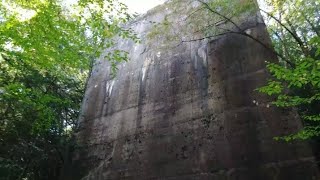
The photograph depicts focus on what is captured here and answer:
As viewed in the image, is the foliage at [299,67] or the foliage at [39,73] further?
the foliage at [39,73]

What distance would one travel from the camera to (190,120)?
Result: 7.60 meters

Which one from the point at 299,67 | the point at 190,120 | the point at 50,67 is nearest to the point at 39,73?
the point at 50,67

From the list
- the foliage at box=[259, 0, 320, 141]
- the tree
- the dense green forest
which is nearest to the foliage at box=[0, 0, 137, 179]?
the dense green forest

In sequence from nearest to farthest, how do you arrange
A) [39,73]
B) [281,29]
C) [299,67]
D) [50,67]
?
[299,67]
[50,67]
[39,73]
[281,29]

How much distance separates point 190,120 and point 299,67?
3357 mm

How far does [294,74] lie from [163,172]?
3989 millimetres

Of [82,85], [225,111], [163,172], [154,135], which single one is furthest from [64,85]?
[225,111]

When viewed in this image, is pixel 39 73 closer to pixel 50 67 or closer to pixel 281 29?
pixel 50 67

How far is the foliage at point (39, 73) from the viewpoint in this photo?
22.2 feet

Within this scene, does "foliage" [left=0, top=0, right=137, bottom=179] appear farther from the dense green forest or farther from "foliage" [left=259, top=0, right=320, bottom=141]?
"foliage" [left=259, top=0, right=320, bottom=141]

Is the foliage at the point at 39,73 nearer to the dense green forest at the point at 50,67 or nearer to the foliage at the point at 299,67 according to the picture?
the dense green forest at the point at 50,67

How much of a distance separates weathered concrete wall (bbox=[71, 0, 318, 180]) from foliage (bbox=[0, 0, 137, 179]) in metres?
1.08

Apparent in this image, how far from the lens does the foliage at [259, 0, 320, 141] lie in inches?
190

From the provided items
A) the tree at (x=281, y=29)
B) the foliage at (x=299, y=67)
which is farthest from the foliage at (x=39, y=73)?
the foliage at (x=299, y=67)
